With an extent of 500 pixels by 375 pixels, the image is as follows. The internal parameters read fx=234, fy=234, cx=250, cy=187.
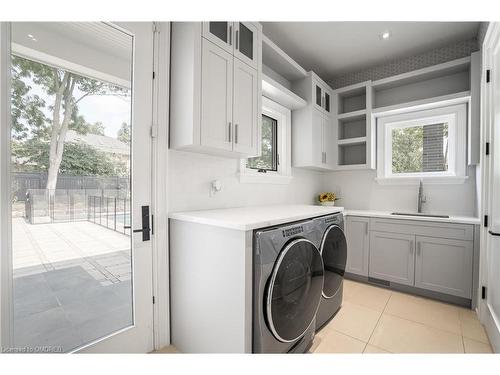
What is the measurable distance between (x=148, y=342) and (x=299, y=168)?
8.06 ft

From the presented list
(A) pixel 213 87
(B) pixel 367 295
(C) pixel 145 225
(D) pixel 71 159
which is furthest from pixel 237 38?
(B) pixel 367 295

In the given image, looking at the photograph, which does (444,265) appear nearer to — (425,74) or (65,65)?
(425,74)

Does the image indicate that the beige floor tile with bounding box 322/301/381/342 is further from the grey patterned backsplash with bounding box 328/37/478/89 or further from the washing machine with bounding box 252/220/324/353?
the grey patterned backsplash with bounding box 328/37/478/89

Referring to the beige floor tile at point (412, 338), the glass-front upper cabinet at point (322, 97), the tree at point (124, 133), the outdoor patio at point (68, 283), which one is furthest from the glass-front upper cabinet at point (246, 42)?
the beige floor tile at point (412, 338)

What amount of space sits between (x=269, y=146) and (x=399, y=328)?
2.15 meters

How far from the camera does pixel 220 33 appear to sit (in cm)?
169

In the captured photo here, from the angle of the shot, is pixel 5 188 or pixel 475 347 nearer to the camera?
pixel 5 188

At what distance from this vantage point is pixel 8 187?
1102mm

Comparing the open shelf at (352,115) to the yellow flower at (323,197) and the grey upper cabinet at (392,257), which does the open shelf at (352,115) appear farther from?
the grey upper cabinet at (392,257)

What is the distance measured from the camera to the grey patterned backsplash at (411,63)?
2574 mm

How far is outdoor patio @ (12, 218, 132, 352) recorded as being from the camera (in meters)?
1.17

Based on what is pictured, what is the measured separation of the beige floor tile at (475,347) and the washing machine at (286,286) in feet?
3.66

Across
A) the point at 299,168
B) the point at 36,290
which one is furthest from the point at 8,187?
the point at 299,168

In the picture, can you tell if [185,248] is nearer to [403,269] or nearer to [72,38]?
[72,38]
